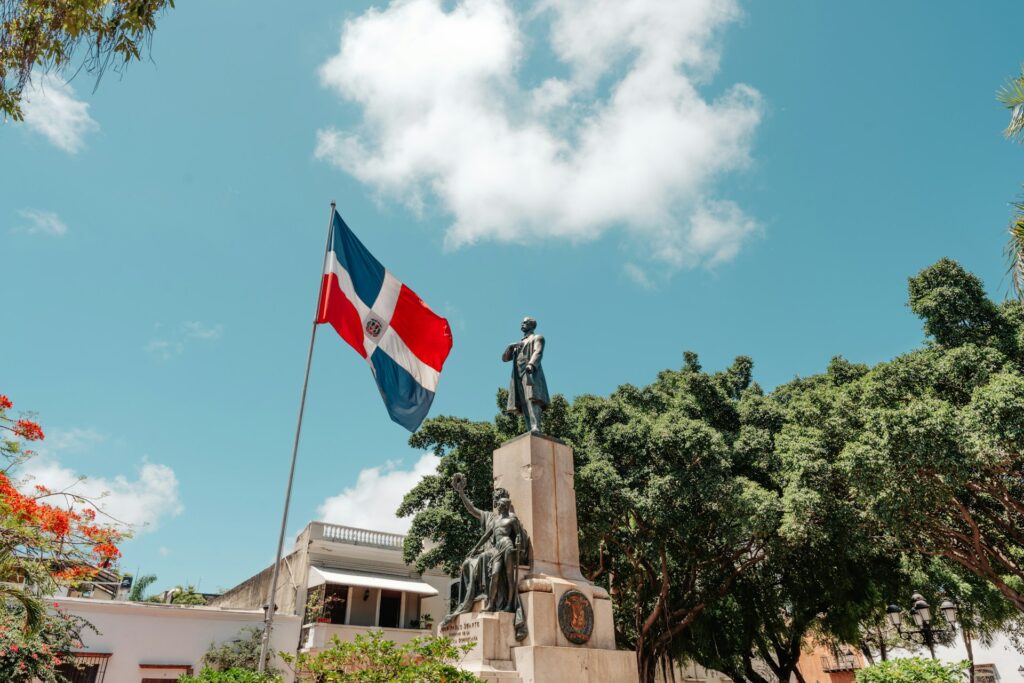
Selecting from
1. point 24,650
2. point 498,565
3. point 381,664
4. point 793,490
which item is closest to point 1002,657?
point 793,490

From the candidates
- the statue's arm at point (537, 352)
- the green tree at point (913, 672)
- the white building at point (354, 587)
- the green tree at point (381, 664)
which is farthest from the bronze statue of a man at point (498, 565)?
the white building at point (354, 587)

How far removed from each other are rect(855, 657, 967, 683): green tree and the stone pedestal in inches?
121

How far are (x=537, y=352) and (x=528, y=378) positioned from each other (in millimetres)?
414

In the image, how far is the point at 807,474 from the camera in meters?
15.2

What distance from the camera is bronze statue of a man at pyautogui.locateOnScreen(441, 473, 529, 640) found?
26.5 ft

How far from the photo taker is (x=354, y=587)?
23.8 meters

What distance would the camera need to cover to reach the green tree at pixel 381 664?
5.84 metres

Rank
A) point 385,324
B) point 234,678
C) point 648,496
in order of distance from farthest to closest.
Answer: point 648,496 < point 385,324 < point 234,678

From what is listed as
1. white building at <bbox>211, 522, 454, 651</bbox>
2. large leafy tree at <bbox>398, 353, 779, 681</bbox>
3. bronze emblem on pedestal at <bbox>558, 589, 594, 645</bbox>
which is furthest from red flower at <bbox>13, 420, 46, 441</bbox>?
white building at <bbox>211, 522, 454, 651</bbox>

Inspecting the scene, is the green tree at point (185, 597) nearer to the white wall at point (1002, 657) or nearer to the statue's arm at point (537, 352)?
the statue's arm at point (537, 352)

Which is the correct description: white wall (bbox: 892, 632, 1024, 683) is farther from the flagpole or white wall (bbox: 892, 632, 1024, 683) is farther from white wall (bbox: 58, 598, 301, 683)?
the flagpole

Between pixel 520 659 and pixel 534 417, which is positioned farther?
pixel 534 417

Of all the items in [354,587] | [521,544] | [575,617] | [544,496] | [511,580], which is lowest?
[575,617]

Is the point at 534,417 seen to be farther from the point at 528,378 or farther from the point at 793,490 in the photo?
the point at 793,490
